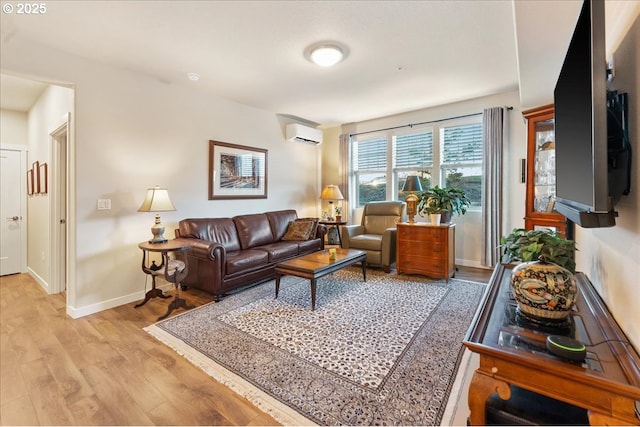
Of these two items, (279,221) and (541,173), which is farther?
(279,221)

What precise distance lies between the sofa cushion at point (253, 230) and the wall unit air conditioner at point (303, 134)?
5.50ft

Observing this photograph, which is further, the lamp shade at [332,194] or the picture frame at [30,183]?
the lamp shade at [332,194]

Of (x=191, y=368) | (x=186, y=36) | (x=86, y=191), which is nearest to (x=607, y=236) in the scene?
(x=191, y=368)

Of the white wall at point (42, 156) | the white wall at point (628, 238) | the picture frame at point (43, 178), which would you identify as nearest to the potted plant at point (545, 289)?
the white wall at point (628, 238)

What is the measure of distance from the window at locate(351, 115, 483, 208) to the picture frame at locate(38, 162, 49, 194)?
15.6 ft

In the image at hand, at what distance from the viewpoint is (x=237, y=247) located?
155 inches

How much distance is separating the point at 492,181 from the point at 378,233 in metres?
1.87

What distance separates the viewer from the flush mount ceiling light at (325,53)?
271 centimetres

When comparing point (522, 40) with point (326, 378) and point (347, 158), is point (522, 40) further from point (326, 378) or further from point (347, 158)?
point (347, 158)

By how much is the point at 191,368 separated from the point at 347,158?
457cm

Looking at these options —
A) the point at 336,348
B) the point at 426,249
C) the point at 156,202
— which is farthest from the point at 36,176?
the point at 426,249

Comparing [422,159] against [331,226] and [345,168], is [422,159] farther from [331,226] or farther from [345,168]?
[331,226]

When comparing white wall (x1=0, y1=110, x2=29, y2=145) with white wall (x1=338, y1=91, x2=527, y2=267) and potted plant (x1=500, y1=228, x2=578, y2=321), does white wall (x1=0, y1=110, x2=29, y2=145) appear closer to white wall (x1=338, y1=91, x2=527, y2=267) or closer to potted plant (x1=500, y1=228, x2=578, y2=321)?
white wall (x1=338, y1=91, x2=527, y2=267)

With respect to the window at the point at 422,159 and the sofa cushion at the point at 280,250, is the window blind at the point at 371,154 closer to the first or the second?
the window at the point at 422,159
